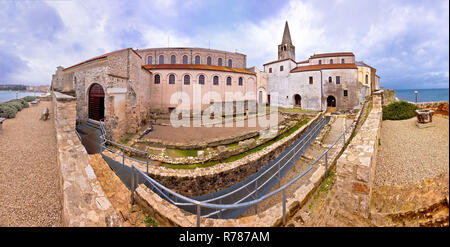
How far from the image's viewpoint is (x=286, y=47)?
28.7 m

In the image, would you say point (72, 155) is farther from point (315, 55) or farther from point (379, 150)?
point (315, 55)

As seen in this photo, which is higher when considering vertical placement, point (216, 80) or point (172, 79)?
point (216, 80)

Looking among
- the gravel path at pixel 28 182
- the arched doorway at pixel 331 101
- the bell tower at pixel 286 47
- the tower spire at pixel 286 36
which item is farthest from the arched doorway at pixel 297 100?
the gravel path at pixel 28 182

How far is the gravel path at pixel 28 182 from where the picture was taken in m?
3.08

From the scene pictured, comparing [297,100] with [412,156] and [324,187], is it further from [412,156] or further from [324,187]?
[324,187]

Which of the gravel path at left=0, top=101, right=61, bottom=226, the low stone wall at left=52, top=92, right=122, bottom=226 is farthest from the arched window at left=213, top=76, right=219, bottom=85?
the low stone wall at left=52, top=92, right=122, bottom=226

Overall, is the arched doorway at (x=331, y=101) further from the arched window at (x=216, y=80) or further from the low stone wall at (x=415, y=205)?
the low stone wall at (x=415, y=205)

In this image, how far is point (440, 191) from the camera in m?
2.59

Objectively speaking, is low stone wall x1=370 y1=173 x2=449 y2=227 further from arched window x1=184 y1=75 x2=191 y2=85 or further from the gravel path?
arched window x1=184 y1=75 x2=191 y2=85

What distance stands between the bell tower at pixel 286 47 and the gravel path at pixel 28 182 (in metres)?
32.0

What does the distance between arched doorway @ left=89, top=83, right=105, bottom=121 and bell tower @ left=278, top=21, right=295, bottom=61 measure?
28.4 m

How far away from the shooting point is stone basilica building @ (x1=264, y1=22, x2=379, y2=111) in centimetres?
2278

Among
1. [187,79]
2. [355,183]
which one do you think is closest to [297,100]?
[187,79]

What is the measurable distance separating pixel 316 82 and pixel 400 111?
16.2m
